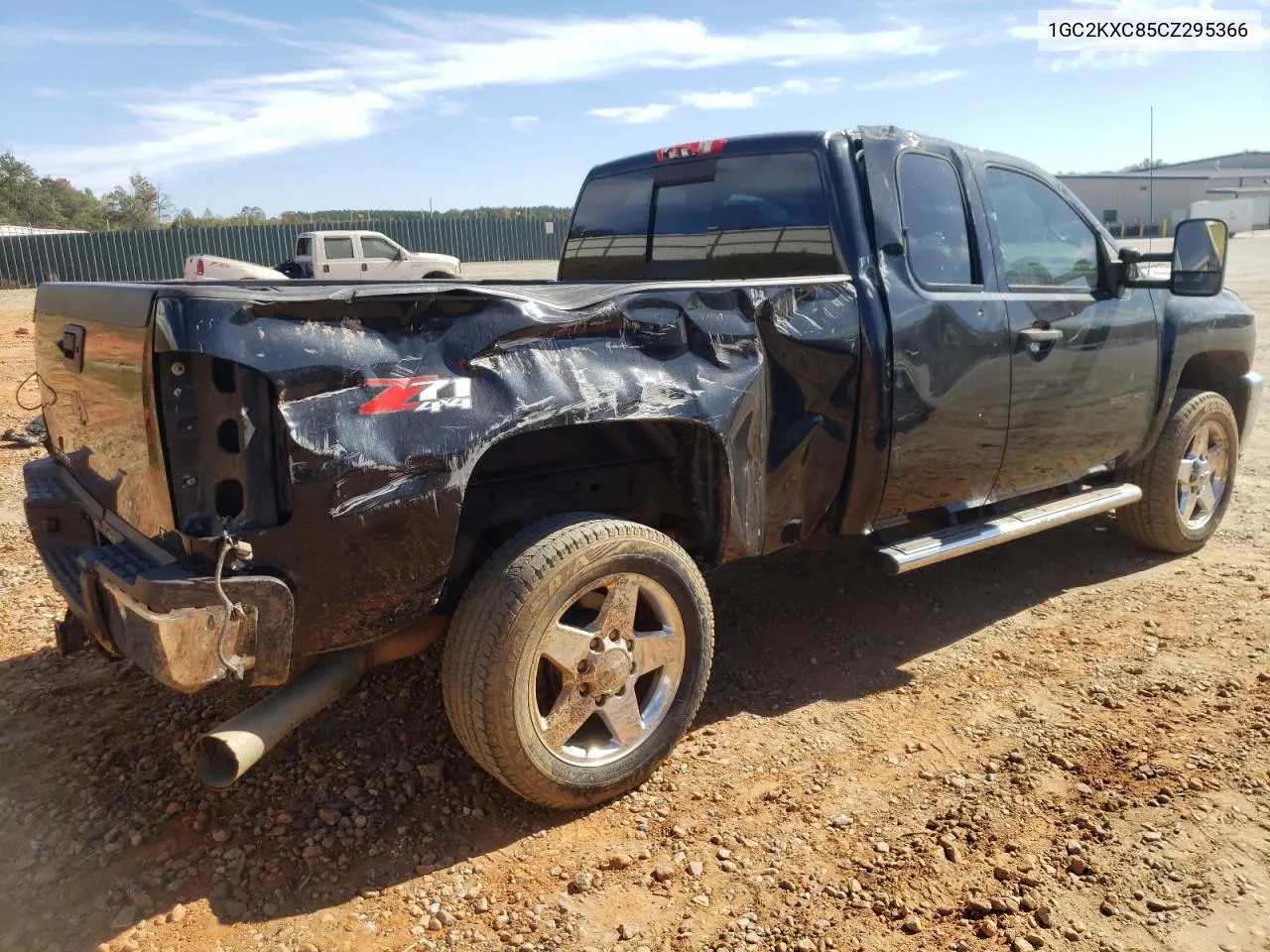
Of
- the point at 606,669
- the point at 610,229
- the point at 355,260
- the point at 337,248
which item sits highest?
the point at 337,248

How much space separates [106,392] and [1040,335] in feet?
11.1

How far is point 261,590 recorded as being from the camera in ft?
7.50

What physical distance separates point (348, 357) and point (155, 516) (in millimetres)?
635

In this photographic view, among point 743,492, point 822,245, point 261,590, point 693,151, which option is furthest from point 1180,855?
point 693,151

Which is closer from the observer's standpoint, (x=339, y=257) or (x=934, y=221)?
(x=934, y=221)

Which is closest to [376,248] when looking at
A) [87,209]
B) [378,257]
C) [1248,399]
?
[378,257]

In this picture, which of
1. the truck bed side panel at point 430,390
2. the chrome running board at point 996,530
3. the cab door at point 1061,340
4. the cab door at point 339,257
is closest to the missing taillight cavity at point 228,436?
the truck bed side panel at point 430,390

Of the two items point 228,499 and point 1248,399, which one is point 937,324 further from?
point 1248,399

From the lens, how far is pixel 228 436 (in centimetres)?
230

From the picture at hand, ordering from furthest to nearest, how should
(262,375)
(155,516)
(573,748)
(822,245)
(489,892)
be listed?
1. (822,245)
2. (573,748)
3. (489,892)
4. (155,516)
5. (262,375)

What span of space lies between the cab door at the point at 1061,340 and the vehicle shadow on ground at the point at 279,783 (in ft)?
2.72

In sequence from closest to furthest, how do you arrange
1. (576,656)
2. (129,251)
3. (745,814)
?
(576,656)
(745,814)
(129,251)

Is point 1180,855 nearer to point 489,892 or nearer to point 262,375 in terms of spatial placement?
point 489,892

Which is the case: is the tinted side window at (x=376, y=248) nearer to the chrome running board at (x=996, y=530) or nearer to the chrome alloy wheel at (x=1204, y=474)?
the chrome alloy wheel at (x=1204, y=474)
